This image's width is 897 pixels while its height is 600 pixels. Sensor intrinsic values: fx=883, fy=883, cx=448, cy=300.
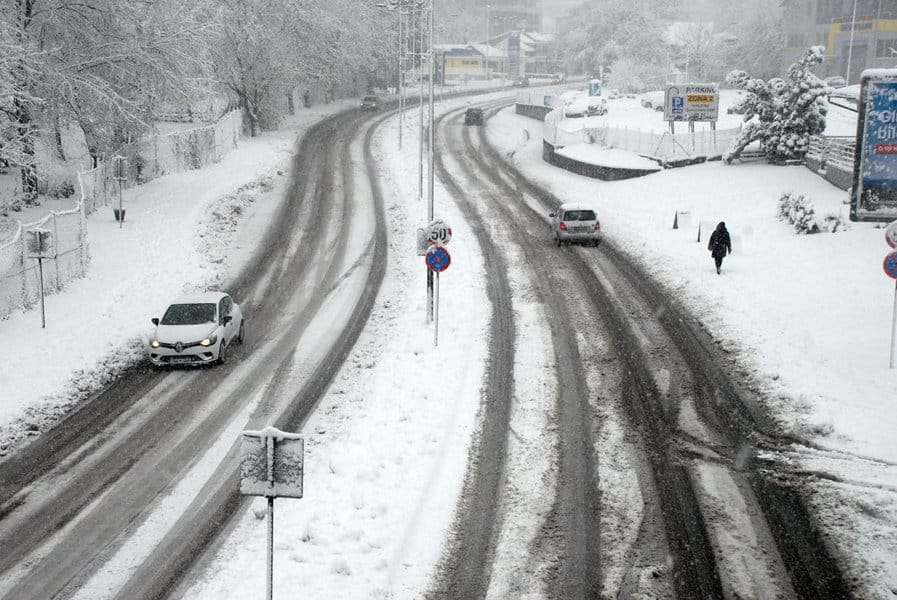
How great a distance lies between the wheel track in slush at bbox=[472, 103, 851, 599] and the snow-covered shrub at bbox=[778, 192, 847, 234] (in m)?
7.29

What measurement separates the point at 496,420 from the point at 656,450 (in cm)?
315

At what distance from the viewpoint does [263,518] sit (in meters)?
13.2

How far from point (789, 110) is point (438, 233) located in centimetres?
2409

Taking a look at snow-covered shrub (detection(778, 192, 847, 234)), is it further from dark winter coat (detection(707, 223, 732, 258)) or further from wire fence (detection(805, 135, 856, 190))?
dark winter coat (detection(707, 223, 732, 258))

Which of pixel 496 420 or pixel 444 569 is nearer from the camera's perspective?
pixel 444 569

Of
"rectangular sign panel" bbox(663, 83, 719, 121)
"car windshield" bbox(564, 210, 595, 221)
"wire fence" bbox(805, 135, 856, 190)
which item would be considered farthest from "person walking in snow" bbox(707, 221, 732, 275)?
"rectangular sign panel" bbox(663, 83, 719, 121)

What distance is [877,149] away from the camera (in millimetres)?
17844

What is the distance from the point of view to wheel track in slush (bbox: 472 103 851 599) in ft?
37.0

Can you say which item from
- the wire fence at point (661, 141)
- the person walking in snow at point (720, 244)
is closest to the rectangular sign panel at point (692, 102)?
the wire fence at point (661, 141)

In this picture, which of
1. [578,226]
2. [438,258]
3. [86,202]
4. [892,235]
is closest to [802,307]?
[892,235]

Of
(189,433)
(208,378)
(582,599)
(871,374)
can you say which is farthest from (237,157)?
(582,599)

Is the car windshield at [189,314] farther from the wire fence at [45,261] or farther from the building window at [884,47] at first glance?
the building window at [884,47]

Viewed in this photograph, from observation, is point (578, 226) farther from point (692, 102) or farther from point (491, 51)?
point (491, 51)

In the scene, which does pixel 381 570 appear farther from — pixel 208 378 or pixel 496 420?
pixel 208 378
